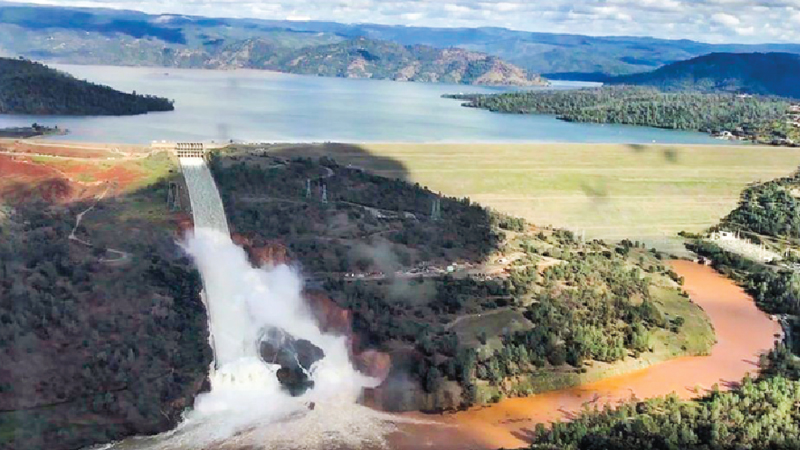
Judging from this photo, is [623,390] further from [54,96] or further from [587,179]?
[54,96]

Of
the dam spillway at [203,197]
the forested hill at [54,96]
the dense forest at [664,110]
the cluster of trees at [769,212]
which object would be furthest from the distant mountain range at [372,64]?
the dam spillway at [203,197]

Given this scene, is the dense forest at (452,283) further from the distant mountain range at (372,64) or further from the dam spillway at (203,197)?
the distant mountain range at (372,64)

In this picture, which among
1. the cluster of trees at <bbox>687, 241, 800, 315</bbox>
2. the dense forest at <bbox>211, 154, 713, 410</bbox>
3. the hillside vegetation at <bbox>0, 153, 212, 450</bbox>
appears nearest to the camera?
the hillside vegetation at <bbox>0, 153, 212, 450</bbox>

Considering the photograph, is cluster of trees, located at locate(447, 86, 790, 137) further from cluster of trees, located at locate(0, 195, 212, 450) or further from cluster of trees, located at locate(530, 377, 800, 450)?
cluster of trees, located at locate(0, 195, 212, 450)

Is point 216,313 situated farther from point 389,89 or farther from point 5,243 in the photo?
point 389,89

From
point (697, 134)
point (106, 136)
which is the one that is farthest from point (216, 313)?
point (697, 134)

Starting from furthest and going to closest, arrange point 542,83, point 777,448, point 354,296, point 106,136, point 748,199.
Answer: point 542,83
point 106,136
point 748,199
point 354,296
point 777,448

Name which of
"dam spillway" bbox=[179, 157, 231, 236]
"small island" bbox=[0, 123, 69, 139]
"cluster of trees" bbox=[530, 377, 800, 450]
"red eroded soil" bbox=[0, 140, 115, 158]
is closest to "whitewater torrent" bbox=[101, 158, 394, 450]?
"dam spillway" bbox=[179, 157, 231, 236]

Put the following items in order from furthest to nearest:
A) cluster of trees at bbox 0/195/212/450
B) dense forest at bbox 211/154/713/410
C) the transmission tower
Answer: the transmission tower
dense forest at bbox 211/154/713/410
cluster of trees at bbox 0/195/212/450
